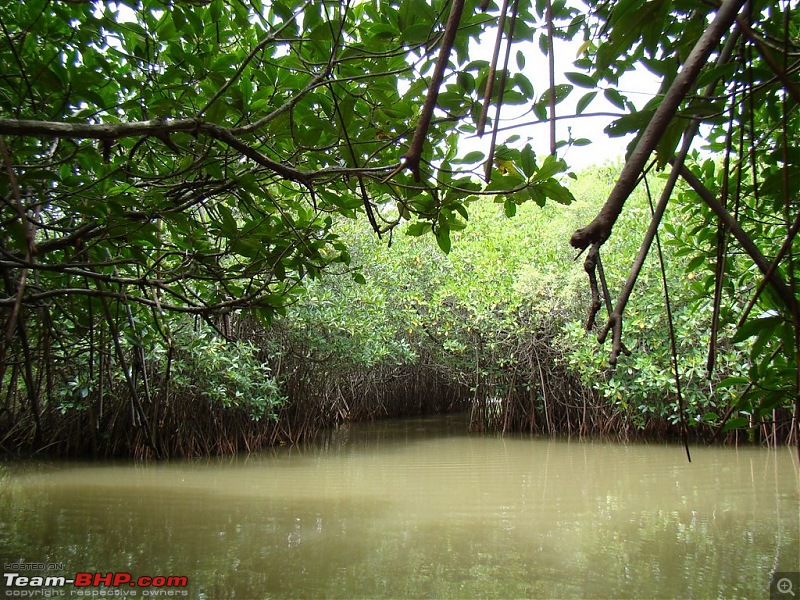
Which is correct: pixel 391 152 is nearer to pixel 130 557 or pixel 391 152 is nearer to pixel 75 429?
pixel 130 557

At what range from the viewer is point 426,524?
4516 millimetres

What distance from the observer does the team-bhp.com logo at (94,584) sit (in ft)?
10.2

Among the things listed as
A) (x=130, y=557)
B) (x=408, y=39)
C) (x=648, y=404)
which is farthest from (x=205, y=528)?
(x=648, y=404)

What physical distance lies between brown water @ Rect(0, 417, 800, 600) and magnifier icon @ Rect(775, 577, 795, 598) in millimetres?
85

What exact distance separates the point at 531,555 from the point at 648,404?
194 inches

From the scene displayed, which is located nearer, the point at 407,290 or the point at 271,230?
the point at 271,230

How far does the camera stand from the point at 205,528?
437cm

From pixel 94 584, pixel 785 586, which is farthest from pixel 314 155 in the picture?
pixel 785 586

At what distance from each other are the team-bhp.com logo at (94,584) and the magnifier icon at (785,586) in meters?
3.01

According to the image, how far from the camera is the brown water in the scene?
3.34 meters

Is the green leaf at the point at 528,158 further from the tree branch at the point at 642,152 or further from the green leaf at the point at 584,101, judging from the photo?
the tree branch at the point at 642,152

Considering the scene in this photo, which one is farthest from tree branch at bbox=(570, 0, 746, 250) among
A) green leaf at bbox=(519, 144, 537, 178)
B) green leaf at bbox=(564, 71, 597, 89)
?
green leaf at bbox=(519, 144, 537, 178)

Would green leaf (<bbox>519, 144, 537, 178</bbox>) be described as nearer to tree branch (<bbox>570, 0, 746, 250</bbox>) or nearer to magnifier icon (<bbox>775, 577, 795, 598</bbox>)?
tree branch (<bbox>570, 0, 746, 250</bbox>)

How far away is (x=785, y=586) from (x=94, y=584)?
3.57 m
